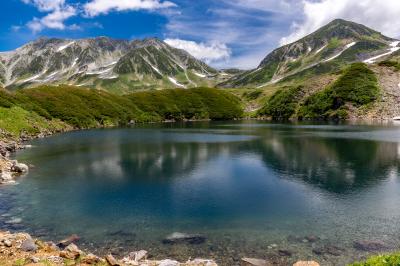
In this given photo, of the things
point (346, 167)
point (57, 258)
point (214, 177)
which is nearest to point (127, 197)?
point (214, 177)

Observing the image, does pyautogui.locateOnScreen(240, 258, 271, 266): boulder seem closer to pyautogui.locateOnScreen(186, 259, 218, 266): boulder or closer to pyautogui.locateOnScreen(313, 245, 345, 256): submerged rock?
pyautogui.locateOnScreen(186, 259, 218, 266): boulder

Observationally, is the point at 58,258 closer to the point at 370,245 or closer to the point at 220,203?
the point at 220,203

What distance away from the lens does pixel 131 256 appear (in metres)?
28.5

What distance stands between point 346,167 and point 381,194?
66.1ft

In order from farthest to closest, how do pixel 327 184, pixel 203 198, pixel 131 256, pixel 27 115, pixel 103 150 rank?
1. pixel 27 115
2. pixel 103 150
3. pixel 327 184
4. pixel 203 198
5. pixel 131 256

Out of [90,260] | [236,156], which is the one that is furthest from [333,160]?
[90,260]

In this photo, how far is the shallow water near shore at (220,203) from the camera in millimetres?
32469

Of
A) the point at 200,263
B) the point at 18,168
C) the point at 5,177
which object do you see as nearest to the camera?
the point at 200,263

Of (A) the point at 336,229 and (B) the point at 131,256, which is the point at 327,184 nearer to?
(A) the point at 336,229

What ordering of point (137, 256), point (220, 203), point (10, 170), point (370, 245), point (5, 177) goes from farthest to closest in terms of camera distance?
1. point (10, 170)
2. point (5, 177)
3. point (220, 203)
4. point (370, 245)
5. point (137, 256)

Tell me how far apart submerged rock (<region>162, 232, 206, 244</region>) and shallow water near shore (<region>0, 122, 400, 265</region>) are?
69cm

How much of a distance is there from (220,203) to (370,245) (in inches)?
741

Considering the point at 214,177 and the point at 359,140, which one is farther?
the point at 359,140

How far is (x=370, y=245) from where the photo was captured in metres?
31.6
